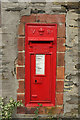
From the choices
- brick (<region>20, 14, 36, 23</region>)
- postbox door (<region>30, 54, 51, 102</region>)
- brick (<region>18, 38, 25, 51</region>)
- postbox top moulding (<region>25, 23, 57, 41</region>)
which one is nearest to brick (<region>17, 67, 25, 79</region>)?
postbox door (<region>30, 54, 51, 102</region>)

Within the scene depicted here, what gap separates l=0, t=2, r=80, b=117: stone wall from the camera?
2219mm

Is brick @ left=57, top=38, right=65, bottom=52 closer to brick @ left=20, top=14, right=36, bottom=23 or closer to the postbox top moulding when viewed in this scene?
the postbox top moulding

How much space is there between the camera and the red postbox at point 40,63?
2.23 meters

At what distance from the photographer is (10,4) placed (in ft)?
7.25

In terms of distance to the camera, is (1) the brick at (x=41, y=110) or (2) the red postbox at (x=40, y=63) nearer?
(2) the red postbox at (x=40, y=63)

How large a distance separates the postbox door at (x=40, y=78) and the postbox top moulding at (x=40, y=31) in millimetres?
335

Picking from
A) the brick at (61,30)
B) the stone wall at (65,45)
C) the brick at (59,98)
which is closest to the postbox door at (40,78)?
the brick at (59,98)

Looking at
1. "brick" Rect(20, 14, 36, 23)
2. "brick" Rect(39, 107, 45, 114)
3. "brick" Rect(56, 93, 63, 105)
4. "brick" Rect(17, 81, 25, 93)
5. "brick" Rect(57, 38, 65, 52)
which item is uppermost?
"brick" Rect(20, 14, 36, 23)

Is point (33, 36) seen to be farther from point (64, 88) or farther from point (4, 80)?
point (64, 88)

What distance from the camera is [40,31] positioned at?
222 cm

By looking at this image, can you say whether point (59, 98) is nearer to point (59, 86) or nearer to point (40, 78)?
point (59, 86)

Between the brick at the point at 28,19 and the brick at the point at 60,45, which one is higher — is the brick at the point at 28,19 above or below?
above

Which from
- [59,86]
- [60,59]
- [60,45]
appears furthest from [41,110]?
[60,45]

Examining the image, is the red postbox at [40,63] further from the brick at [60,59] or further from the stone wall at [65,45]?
the stone wall at [65,45]
